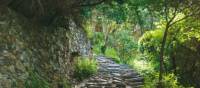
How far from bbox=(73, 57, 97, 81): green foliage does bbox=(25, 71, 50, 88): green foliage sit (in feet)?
9.65

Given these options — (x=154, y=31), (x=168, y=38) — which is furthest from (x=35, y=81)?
(x=154, y=31)

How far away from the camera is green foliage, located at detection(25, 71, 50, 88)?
8.02 metres

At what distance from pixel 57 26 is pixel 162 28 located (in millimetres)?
2995

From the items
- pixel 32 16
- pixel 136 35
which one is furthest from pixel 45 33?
pixel 136 35

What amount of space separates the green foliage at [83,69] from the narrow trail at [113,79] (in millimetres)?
168

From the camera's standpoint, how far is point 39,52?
29.9 ft

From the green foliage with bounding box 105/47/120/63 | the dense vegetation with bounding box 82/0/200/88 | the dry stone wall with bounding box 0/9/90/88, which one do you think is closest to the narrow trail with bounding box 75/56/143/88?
the dense vegetation with bounding box 82/0/200/88

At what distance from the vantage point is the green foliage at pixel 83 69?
11.6m

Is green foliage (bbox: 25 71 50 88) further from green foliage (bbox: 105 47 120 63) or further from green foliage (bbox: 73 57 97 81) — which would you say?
green foliage (bbox: 105 47 120 63)

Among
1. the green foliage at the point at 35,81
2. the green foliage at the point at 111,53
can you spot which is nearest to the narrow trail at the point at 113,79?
the green foliage at the point at 35,81

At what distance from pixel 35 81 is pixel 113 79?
171 inches

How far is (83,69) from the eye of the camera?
12078mm

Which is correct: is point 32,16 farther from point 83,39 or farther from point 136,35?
point 136,35

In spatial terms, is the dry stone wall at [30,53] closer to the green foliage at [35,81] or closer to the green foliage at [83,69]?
the green foliage at [35,81]
